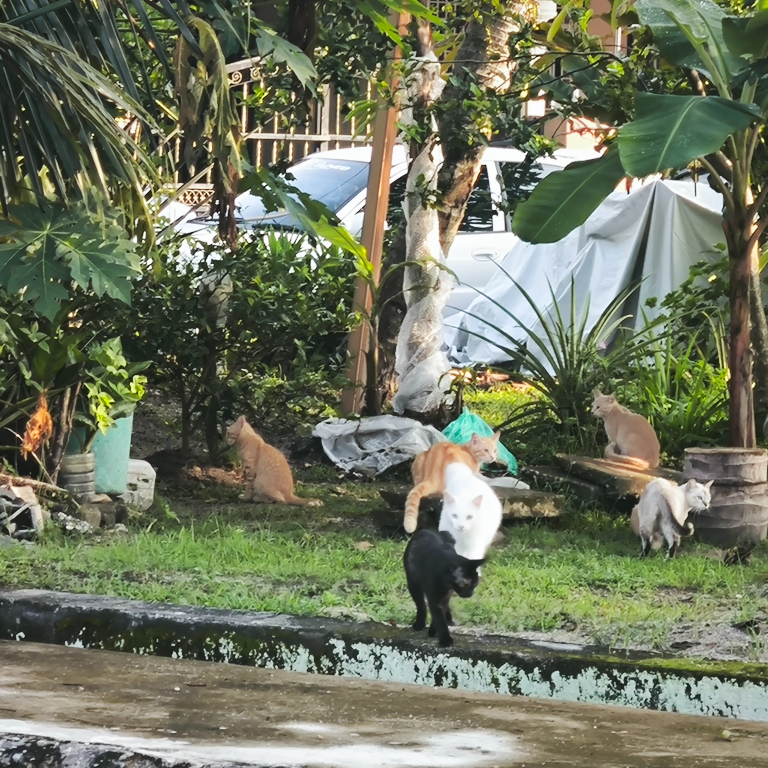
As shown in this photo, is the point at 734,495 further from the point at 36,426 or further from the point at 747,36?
the point at 36,426

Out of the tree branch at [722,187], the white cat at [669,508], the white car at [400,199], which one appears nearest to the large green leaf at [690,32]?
the tree branch at [722,187]

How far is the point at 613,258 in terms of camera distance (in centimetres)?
1188

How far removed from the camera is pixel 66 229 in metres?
5.29

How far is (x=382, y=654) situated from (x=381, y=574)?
1.12 metres

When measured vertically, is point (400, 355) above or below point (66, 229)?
below

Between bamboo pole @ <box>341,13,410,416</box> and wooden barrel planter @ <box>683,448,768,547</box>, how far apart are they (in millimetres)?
3122

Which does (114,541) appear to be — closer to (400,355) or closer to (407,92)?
(400,355)

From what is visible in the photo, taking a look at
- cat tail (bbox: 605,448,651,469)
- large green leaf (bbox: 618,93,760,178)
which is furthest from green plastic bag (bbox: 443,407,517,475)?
large green leaf (bbox: 618,93,760,178)

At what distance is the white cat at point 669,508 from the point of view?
5.62m

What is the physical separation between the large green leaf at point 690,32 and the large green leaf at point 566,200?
0.62m

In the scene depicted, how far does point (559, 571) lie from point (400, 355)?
3.52 metres

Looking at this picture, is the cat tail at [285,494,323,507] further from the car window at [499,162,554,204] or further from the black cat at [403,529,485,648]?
the car window at [499,162,554,204]

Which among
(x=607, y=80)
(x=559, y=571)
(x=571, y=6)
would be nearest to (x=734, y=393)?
(x=559, y=571)

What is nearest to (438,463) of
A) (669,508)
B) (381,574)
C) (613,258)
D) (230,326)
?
(381,574)
